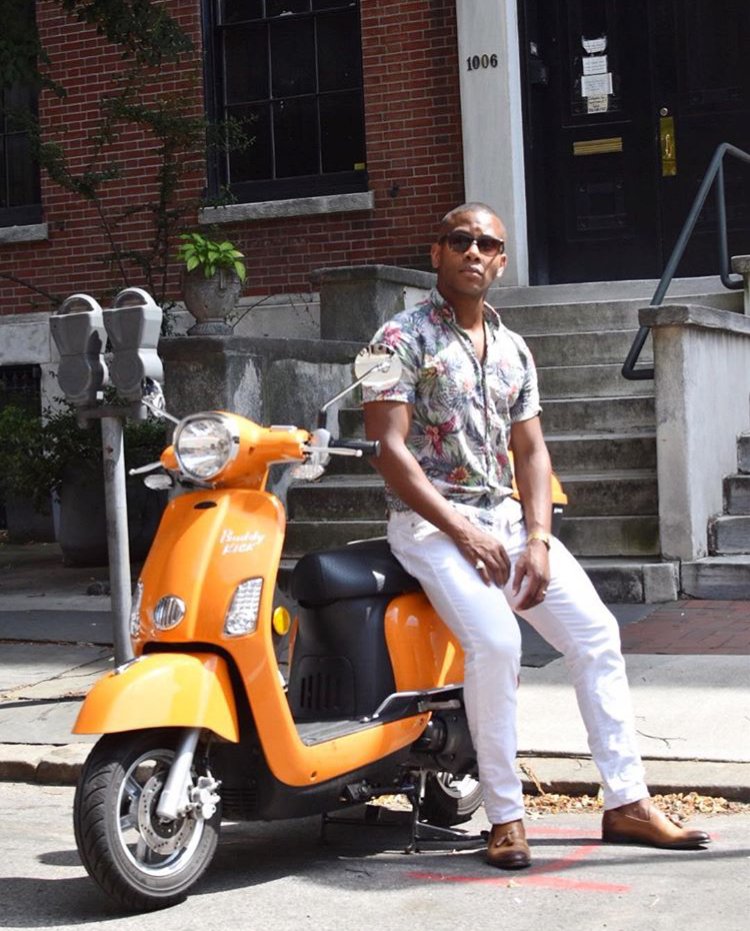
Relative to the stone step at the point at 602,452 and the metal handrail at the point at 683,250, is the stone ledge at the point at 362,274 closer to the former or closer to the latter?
the metal handrail at the point at 683,250

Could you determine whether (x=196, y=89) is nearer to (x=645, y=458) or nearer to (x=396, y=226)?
(x=396, y=226)

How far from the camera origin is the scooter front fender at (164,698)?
403 centimetres

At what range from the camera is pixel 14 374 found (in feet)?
45.6

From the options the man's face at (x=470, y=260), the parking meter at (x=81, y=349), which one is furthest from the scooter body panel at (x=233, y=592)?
the parking meter at (x=81, y=349)

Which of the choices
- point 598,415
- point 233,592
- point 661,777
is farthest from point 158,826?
point 598,415

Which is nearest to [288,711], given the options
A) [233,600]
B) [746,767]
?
[233,600]

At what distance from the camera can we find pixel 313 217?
12.7m

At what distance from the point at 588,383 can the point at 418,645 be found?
579cm

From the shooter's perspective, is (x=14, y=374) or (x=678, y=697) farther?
(x=14, y=374)

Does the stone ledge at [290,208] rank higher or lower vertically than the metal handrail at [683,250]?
higher

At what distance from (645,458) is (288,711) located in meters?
5.36

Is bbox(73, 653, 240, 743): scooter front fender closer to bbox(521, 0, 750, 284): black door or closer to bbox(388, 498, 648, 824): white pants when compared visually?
bbox(388, 498, 648, 824): white pants

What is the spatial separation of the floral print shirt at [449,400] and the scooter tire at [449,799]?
907 millimetres

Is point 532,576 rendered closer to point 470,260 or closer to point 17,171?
point 470,260
